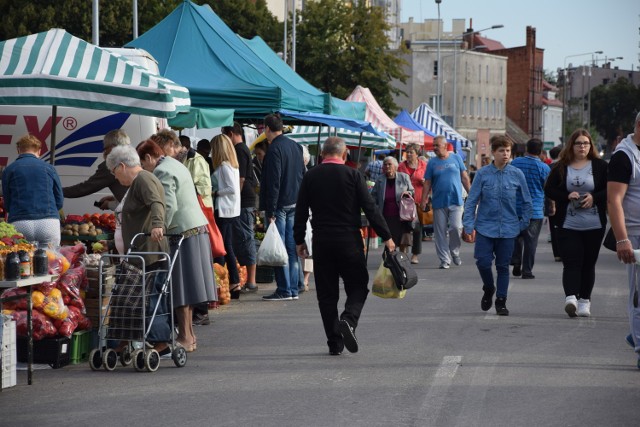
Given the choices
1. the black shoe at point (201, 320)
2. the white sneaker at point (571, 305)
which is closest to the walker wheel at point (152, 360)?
the black shoe at point (201, 320)

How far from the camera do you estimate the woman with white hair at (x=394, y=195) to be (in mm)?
19547

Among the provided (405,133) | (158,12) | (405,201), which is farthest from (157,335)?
(158,12)

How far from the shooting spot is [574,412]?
7.96 metres

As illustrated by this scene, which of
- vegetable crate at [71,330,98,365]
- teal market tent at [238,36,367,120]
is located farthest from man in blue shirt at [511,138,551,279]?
vegetable crate at [71,330,98,365]

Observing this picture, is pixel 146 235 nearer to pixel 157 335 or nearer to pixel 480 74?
pixel 157 335

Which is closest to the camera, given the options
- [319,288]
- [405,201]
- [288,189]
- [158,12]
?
[319,288]

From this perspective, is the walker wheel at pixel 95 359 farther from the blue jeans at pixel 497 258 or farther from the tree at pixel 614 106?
the tree at pixel 614 106

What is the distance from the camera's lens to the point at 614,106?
165 meters

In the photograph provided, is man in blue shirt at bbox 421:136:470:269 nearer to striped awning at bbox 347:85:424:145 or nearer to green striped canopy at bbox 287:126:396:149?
green striped canopy at bbox 287:126:396:149

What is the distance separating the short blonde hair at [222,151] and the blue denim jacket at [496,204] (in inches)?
116

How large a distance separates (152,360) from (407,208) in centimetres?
1007

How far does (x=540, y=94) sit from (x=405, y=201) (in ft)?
388

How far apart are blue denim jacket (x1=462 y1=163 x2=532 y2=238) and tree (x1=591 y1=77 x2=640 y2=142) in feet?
501

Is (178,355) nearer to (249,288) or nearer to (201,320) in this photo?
(201,320)
